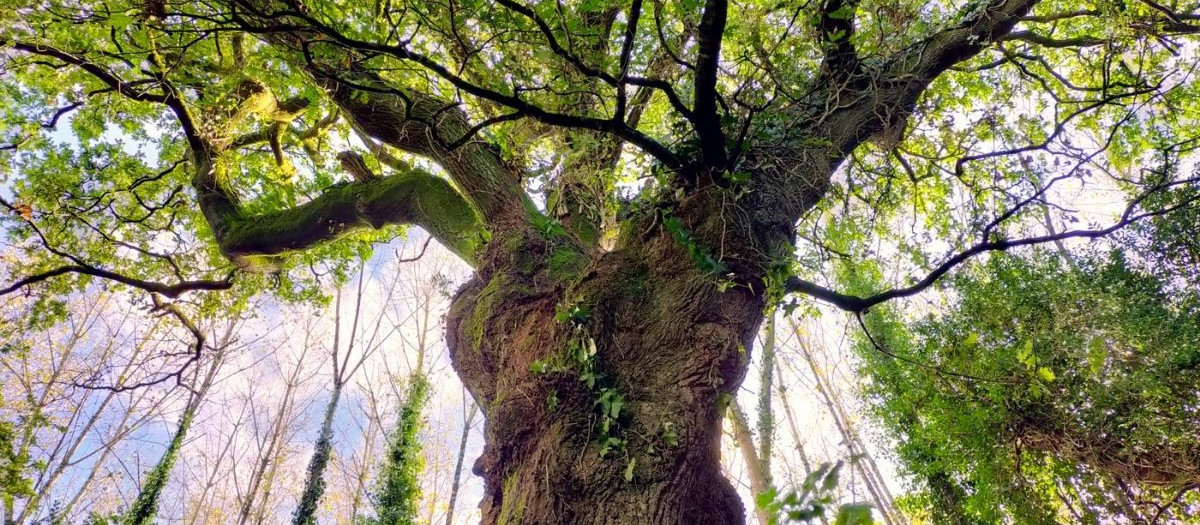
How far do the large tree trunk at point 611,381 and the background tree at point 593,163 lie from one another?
10 millimetres

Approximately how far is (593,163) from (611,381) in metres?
1.57

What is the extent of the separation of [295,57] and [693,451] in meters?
2.74

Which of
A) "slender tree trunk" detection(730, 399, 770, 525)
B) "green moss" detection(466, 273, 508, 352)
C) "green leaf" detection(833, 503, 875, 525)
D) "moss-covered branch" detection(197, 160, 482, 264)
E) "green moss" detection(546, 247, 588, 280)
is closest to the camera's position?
"green leaf" detection(833, 503, 875, 525)

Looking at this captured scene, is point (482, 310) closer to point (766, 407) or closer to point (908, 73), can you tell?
point (908, 73)

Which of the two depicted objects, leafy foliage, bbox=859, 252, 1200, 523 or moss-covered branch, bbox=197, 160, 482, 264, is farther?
leafy foliage, bbox=859, 252, 1200, 523

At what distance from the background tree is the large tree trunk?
1 cm

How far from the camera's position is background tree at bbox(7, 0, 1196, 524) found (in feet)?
6.26

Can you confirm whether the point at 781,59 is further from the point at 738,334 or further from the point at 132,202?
the point at 132,202

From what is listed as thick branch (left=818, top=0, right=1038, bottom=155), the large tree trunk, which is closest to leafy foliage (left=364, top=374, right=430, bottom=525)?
the large tree trunk

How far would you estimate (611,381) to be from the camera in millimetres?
2047

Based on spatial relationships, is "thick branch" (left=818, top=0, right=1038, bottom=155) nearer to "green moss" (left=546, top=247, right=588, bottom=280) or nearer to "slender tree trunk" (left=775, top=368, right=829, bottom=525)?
"green moss" (left=546, top=247, right=588, bottom=280)

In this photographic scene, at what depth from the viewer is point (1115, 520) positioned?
6246mm

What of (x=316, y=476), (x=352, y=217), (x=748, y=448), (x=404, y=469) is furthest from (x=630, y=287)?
(x=316, y=476)

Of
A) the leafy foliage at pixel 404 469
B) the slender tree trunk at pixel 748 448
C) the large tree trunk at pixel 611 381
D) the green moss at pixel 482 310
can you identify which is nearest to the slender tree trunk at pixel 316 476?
the leafy foliage at pixel 404 469
